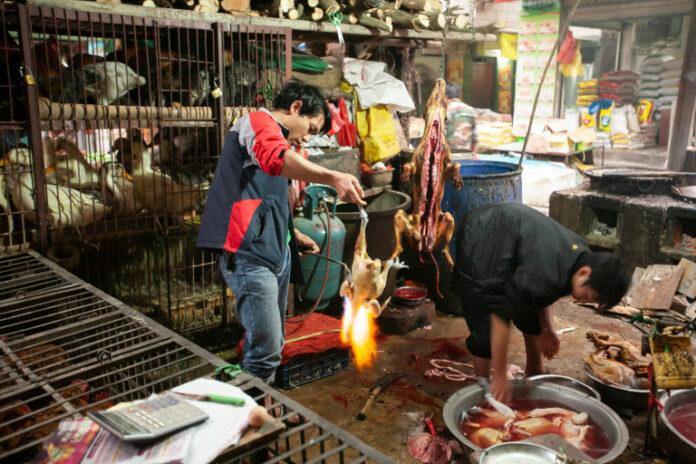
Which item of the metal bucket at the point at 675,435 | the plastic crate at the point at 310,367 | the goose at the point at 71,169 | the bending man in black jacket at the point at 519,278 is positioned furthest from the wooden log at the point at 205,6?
the metal bucket at the point at 675,435

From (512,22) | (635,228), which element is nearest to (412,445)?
(635,228)

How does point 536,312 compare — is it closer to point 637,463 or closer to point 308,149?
point 637,463

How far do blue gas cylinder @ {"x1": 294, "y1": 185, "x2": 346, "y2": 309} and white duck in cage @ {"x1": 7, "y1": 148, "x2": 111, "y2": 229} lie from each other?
193cm

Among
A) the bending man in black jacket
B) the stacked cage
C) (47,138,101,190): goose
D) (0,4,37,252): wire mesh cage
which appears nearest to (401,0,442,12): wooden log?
the stacked cage

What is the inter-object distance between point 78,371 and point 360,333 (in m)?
3.33

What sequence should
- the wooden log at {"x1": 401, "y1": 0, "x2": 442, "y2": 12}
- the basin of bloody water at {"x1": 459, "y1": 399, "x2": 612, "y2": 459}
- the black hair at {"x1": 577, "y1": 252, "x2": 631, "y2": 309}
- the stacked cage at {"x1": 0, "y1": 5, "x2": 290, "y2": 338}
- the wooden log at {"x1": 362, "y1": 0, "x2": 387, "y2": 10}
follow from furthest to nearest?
the wooden log at {"x1": 401, "y1": 0, "x2": 442, "y2": 12}, the wooden log at {"x1": 362, "y1": 0, "x2": 387, "y2": 10}, the stacked cage at {"x1": 0, "y1": 5, "x2": 290, "y2": 338}, the basin of bloody water at {"x1": 459, "y1": 399, "x2": 612, "y2": 459}, the black hair at {"x1": 577, "y1": 252, "x2": 631, "y2": 309}

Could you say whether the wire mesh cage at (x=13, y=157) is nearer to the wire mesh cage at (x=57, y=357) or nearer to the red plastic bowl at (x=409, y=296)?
the wire mesh cage at (x=57, y=357)

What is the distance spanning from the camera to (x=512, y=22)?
16.9m

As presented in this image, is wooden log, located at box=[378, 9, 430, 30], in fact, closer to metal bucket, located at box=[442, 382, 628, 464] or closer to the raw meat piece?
metal bucket, located at box=[442, 382, 628, 464]

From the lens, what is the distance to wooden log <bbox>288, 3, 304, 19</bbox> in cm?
657

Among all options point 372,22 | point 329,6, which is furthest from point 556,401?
point 372,22

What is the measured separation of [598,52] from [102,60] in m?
20.4

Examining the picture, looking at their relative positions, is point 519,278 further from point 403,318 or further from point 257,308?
point 403,318

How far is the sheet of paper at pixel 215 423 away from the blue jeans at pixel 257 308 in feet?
4.83
